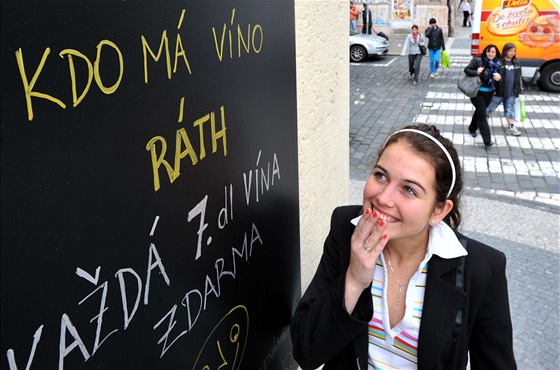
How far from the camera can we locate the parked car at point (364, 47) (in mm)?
18609

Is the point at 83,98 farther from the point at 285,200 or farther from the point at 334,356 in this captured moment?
the point at 334,356

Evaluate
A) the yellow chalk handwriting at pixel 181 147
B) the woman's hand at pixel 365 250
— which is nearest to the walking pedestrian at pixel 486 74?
the woman's hand at pixel 365 250

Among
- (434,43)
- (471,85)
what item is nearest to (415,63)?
(434,43)

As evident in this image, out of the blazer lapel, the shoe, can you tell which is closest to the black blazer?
the blazer lapel

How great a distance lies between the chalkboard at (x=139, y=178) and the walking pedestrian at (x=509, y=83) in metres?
8.01

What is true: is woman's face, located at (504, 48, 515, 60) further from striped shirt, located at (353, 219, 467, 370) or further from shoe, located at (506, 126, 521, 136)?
striped shirt, located at (353, 219, 467, 370)

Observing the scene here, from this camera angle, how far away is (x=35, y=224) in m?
0.95

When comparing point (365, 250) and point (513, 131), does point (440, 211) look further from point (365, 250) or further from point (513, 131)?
point (513, 131)

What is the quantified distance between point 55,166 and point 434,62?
1594 centimetres

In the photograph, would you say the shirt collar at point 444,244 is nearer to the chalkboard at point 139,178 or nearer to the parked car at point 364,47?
the chalkboard at point 139,178

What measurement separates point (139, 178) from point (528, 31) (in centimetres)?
1343

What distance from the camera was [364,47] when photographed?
18641 millimetres

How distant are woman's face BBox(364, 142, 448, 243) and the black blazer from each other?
0.68ft

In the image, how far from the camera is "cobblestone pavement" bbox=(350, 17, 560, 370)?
4070 millimetres
